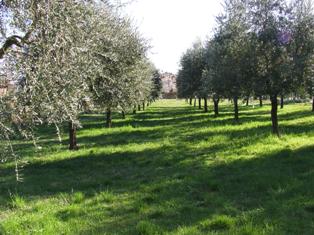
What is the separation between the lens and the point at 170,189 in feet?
40.6

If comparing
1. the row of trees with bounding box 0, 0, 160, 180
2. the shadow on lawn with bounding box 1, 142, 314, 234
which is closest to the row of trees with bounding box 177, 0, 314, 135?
the shadow on lawn with bounding box 1, 142, 314, 234

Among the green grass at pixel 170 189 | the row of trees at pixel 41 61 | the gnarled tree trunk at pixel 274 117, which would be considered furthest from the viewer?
the gnarled tree trunk at pixel 274 117

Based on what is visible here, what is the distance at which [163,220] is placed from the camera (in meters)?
9.71

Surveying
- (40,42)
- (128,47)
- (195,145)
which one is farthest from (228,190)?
(128,47)

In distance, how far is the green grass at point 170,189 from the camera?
9.40 m

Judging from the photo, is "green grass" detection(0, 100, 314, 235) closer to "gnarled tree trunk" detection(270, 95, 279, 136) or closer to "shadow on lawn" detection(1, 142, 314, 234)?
"shadow on lawn" detection(1, 142, 314, 234)

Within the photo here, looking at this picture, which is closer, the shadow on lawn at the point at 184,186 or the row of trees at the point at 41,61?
the row of trees at the point at 41,61

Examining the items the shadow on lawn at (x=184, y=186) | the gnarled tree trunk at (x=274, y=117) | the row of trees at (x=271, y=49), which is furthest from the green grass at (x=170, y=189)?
the row of trees at (x=271, y=49)

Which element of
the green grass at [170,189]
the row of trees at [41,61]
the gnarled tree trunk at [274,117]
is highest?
the row of trees at [41,61]

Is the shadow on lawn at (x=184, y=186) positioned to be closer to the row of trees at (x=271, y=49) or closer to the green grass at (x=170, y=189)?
the green grass at (x=170, y=189)

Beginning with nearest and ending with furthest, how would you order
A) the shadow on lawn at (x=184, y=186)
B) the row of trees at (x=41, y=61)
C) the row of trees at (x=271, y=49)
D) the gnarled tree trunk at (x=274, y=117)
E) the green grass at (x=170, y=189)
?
the row of trees at (x=41, y=61)
the green grass at (x=170, y=189)
the shadow on lawn at (x=184, y=186)
the row of trees at (x=271, y=49)
the gnarled tree trunk at (x=274, y=117)

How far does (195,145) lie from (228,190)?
873 cm

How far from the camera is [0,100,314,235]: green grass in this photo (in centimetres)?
940

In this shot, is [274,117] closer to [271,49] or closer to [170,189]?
[271,49]
